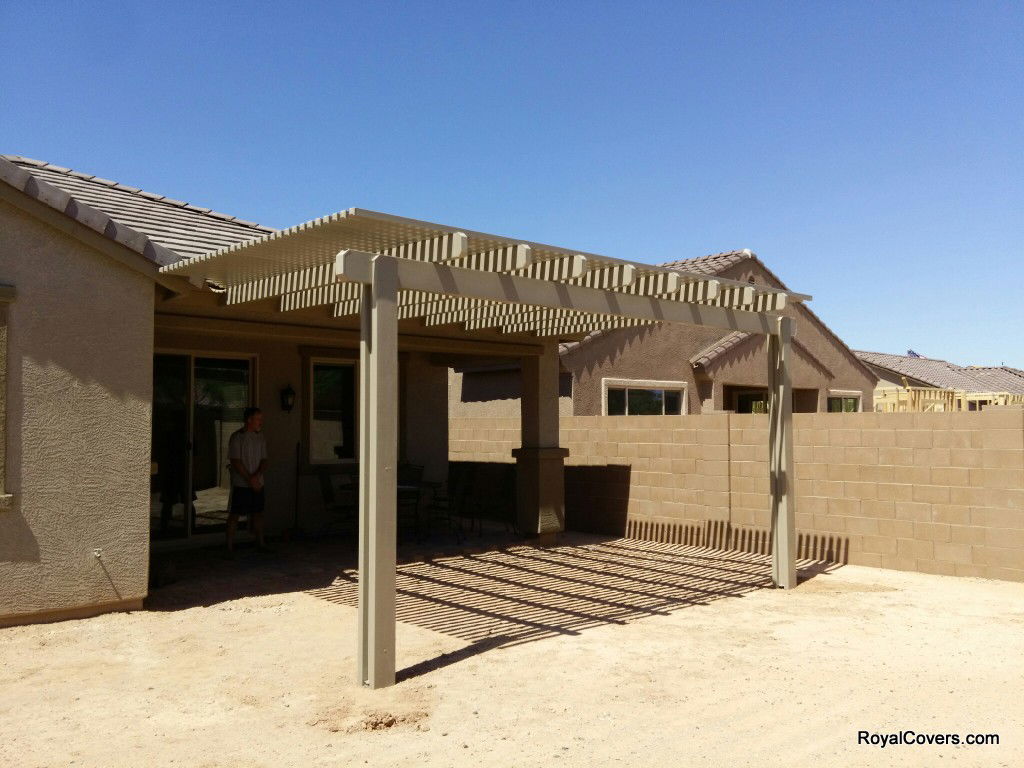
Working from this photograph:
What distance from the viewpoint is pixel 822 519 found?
31.9 ft

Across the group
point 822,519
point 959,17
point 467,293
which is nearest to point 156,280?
point 467,293

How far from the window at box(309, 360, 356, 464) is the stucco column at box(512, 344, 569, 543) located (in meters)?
2.38

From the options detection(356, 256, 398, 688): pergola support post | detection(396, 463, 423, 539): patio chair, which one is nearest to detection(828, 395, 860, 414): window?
detection(396, 463, 423, 539): patio chair

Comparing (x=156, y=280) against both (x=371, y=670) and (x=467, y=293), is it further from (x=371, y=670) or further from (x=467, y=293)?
(x=371, y=670)

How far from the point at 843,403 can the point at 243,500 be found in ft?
53.7

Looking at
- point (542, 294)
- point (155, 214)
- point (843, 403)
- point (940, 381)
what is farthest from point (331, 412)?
point (940, 381)

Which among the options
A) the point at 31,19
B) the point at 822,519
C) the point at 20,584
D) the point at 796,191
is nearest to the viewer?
the point at 20,584

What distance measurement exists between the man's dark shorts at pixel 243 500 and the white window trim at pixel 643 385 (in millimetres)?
7628

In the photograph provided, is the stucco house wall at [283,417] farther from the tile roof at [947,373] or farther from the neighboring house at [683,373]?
the tile roof at [947,373]

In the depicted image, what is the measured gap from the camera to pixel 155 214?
9.17m

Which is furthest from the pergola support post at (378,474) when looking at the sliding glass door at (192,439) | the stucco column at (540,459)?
the stucco column at (540,459)

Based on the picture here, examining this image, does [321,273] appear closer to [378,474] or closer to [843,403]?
[378,474]

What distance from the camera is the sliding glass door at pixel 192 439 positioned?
973cm

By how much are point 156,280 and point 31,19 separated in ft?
19.0
